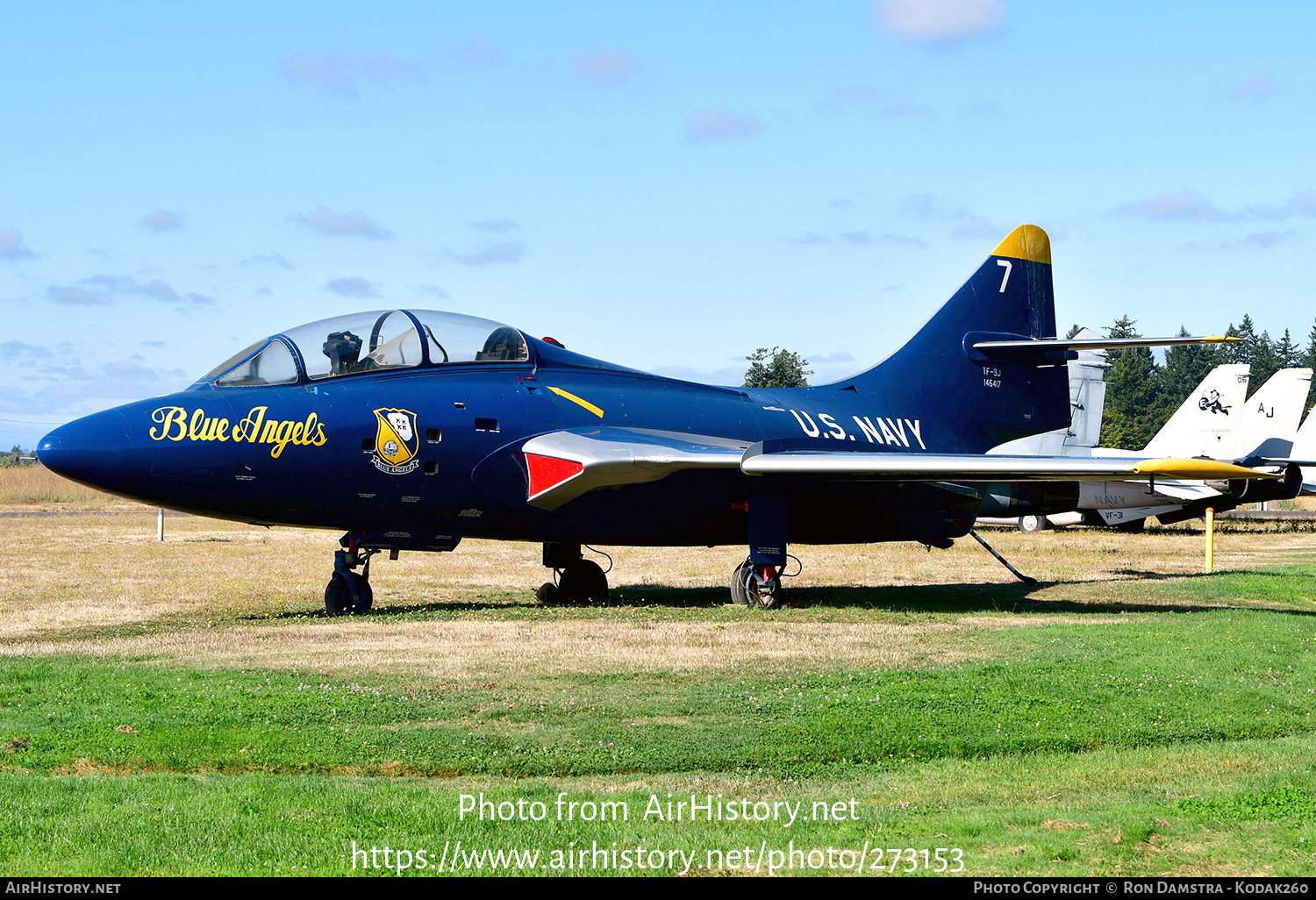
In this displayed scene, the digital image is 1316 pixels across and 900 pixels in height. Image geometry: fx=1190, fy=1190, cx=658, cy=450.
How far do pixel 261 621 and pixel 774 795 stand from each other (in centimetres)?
941

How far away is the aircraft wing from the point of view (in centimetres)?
1560

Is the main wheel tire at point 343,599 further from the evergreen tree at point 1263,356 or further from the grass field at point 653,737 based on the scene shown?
the evergreen tree at point 1263,356

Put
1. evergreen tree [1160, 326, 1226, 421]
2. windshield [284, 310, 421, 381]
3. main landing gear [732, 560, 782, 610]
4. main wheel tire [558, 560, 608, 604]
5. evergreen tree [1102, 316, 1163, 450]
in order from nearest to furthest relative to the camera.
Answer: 1. windshield [284, 310, 421, 381]
2. main landing gear [732, 560, 782, 610]
3. main wheel tire [558, 560, 608, 604]
4. evergreen tree [1102, 316, 1163, 450]
5. evergreen tree [1160, 326, 1226, 421]

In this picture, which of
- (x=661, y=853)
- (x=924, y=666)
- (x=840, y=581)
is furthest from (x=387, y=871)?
(x=840, y=581)

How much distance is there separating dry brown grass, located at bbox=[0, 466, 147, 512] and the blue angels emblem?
39752mm

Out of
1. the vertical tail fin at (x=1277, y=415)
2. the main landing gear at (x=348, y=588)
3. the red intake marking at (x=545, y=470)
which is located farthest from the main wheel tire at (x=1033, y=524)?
the main landing gear at (x=348, y=588)

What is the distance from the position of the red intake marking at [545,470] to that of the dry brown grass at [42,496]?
4004 cm

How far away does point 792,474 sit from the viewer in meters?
16.2

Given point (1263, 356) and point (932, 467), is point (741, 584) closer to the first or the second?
point (932, 467)

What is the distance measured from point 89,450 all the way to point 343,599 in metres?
3.71

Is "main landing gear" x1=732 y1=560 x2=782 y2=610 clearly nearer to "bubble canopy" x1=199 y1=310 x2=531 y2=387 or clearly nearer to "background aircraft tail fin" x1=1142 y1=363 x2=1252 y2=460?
"bubble canopy" x1=199 y1=310 x2=531 y2=387

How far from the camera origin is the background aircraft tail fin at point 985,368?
2102 centimetres

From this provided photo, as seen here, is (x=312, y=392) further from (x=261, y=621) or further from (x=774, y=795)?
(x=774, y=795)

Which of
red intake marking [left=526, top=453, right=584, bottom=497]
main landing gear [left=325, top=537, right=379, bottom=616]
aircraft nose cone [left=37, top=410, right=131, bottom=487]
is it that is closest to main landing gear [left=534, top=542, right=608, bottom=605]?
red intake marking [left=526, top=453, right=584, bottom=497]
